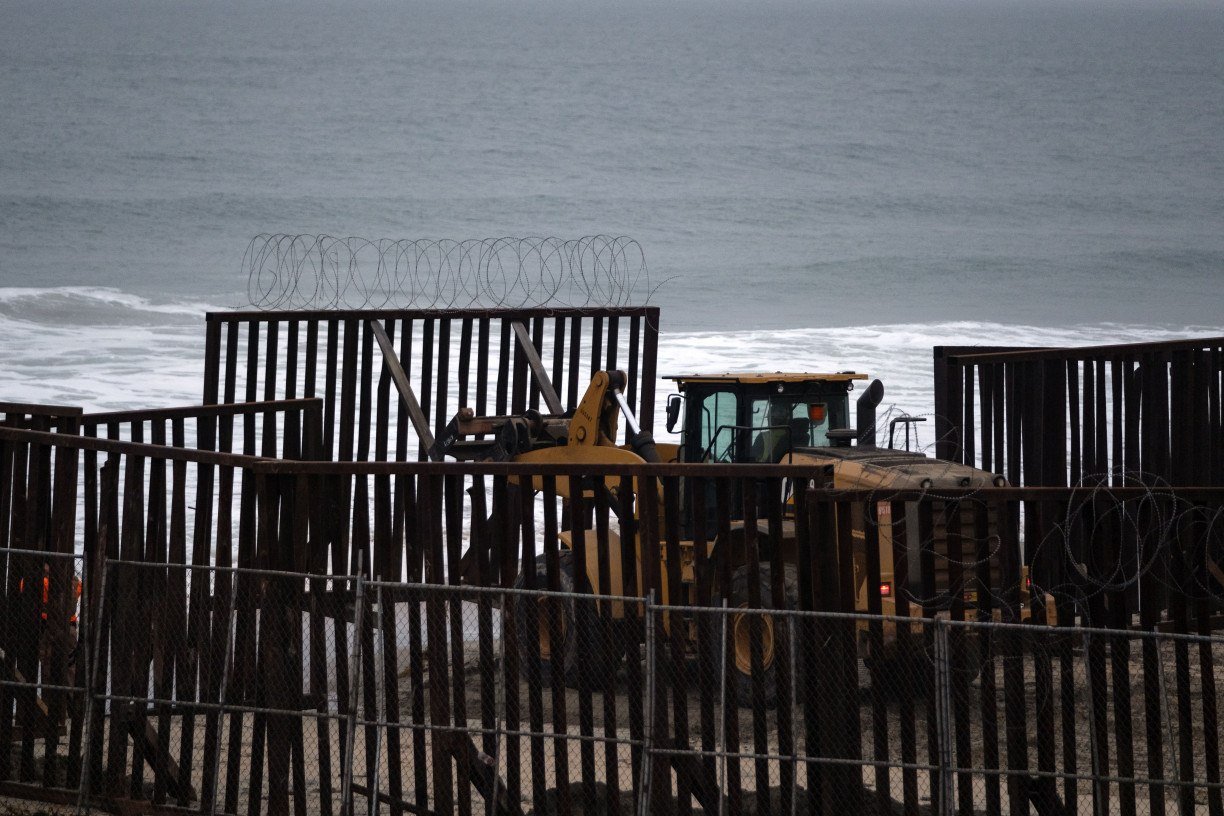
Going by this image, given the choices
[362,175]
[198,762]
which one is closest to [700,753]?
[198,762]

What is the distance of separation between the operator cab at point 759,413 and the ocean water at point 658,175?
68.1 ft

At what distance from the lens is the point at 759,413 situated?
1395 cm

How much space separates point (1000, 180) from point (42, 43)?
211ft

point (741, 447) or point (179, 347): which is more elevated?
point (179, 347)

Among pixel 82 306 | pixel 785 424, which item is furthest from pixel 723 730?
pixel 82 306

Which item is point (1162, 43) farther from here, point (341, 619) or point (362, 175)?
point (341, 619)

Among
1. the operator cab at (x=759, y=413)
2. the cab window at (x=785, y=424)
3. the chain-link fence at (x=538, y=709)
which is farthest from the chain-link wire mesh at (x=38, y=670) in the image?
the cab window at (x=785, y=424)

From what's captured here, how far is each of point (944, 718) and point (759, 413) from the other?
600 centimetres

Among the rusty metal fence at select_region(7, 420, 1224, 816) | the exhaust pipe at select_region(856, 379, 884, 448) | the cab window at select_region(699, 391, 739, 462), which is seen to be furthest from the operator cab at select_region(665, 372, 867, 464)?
the rusty metal fence at select_region(7, 420, 1224, 816)

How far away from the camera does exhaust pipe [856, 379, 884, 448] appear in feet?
46.1

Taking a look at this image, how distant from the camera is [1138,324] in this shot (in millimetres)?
58188

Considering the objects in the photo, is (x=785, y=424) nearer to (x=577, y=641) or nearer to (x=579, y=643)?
(x=579, y=643)

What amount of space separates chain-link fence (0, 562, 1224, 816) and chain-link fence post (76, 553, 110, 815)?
0.02 meters

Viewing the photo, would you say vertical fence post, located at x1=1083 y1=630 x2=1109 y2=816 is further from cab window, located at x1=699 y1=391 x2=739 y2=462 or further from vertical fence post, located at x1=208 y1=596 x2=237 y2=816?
cab window, located at x1=699 y1=391 x2=739 y2=462
